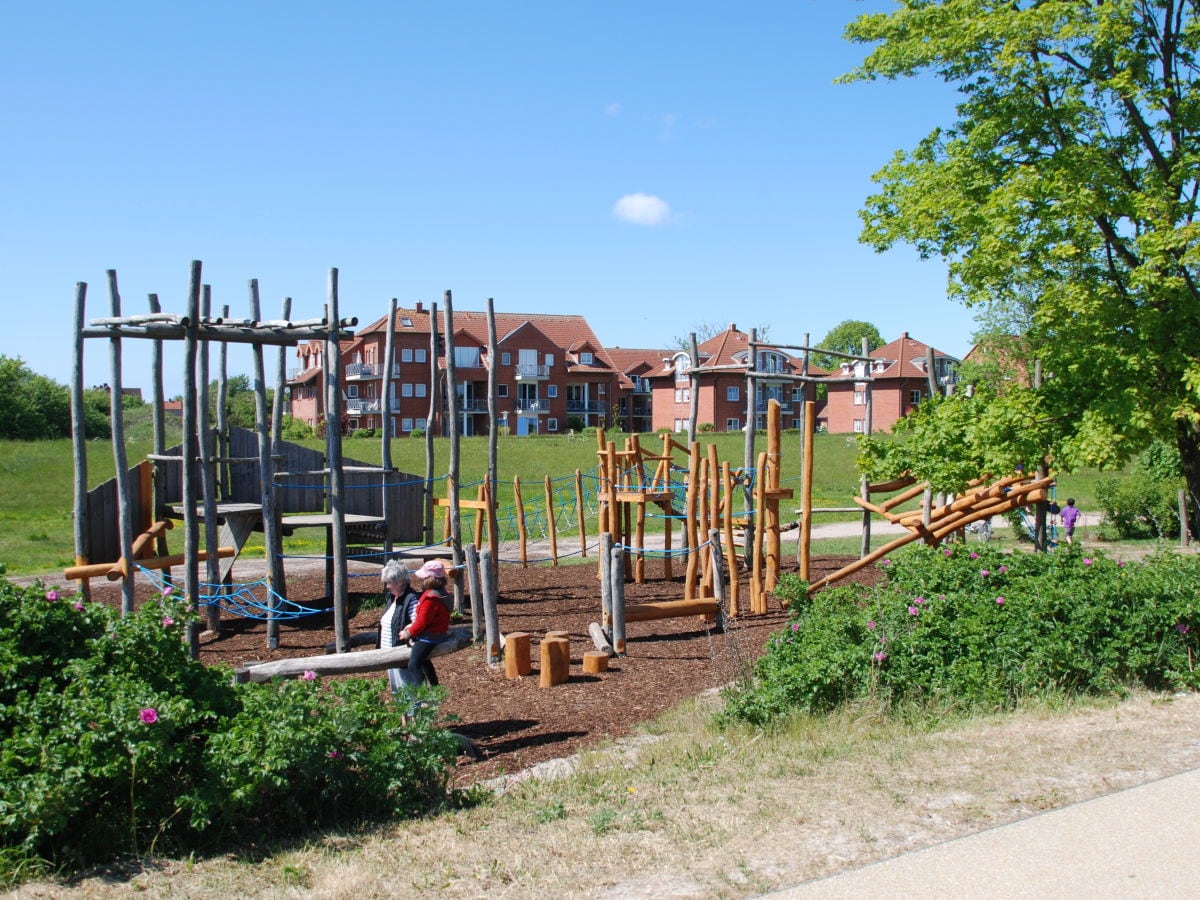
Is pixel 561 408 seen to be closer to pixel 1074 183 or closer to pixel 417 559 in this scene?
pixel 417 559

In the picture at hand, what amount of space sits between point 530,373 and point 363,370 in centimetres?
1153

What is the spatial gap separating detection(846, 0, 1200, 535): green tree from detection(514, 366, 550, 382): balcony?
61.0 metres

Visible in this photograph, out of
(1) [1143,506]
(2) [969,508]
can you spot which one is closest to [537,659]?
(2) [969,508]

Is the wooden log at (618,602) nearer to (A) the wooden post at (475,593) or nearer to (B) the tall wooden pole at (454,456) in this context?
(A) the wooden post at (475,593)

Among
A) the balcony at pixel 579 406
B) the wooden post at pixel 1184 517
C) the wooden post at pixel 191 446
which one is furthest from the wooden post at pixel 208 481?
the balcony at pixel 579 406

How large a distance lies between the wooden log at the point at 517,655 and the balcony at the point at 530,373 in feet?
209

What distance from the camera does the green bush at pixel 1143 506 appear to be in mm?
24109

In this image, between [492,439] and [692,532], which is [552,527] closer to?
[492,439]

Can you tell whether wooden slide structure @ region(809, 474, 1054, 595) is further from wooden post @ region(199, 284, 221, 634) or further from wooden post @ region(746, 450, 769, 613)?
wooden post @ region(199, 284, 221, 634)

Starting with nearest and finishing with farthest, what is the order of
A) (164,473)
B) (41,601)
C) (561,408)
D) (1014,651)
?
(41,601), (1014,651), (164,473), (561,408)

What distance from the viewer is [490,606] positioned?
1063 centimetres

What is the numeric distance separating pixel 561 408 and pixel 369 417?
1371 cm

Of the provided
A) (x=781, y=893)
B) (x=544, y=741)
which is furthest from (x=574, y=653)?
(x=781, y=893)

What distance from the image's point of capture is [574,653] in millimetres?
11336
